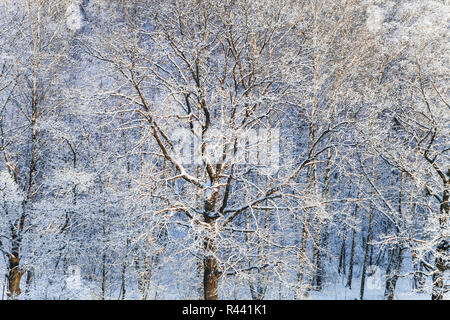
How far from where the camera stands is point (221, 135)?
23.9ft

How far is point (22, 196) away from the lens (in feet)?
32.6

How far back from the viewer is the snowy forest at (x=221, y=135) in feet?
26.3

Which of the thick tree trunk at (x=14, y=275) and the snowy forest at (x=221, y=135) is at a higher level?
the snowy forest at (x=221, y=135)

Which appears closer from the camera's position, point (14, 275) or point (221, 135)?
point (221, 135)

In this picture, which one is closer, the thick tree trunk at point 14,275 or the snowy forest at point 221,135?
the snowy forest at point 221,135

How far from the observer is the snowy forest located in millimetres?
8023

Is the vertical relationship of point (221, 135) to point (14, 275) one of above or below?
above

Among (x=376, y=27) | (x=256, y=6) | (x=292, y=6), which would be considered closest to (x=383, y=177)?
(x=376, y=27)

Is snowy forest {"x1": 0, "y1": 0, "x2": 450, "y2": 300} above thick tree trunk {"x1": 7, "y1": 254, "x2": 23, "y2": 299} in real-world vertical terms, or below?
above

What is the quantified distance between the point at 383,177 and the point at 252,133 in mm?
10579

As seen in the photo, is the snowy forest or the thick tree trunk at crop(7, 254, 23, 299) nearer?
the snowy forest
